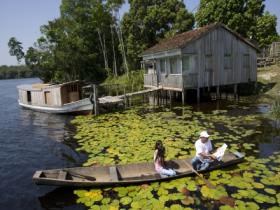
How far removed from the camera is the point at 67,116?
2308 centimetres

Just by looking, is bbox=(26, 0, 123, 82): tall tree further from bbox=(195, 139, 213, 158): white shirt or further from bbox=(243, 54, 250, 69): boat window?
bbox=(195, 139, 213, 158): white shirt

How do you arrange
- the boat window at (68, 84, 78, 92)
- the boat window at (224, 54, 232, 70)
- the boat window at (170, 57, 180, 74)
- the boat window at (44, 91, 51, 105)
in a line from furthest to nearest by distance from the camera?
1. the boat window at (44, 91, 51, 105)
2. the boat window at (170, 57, 180, 74)
3. the boat window at (68, 84, 78, 92)
4. the boat window at (224, 54, 232, 70)

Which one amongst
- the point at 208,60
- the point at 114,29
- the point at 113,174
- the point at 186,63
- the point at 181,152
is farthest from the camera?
the point at 114,29

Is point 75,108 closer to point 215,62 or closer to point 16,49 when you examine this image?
point 215,62

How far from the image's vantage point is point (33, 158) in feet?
43.0

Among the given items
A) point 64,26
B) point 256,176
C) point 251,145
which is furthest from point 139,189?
point 64,26

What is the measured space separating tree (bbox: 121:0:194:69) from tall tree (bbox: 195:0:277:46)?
12.0 ft

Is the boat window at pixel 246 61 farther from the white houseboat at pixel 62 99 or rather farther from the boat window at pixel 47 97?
the boat window at pixel 47 97

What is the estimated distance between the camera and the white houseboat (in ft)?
73.4

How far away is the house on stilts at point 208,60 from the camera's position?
2191 centimetres

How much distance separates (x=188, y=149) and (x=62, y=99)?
14.5 metres

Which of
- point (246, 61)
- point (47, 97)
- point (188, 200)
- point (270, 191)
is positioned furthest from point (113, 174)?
point (246, 61)

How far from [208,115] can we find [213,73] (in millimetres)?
5807

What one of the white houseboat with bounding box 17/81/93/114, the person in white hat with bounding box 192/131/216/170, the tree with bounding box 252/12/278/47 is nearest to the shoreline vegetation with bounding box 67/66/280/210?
the person in white hat with bounding box 192/131/216/170
